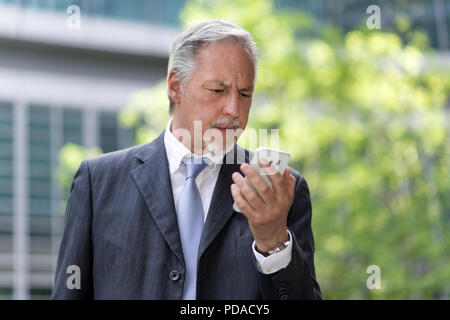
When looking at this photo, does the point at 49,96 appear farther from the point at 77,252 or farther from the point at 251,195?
the point at 251,195

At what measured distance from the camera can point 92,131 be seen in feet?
64.8

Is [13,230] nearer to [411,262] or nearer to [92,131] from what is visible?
[92,131]

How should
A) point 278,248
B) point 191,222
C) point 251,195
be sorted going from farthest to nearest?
point 191,222 < point 278,248 < point 251,195

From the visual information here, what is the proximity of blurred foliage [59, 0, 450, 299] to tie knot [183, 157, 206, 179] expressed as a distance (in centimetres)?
990

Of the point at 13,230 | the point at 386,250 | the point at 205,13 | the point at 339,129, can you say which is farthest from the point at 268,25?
the point at 13,230

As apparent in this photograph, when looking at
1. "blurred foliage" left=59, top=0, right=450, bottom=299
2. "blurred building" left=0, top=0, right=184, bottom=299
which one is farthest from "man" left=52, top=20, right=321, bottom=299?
"blurred building" left=0, top=0, right=184, bottom=299

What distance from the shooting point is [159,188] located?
255cm

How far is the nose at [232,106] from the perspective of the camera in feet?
7.98

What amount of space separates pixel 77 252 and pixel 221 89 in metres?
0.74

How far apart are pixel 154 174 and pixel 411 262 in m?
12.3

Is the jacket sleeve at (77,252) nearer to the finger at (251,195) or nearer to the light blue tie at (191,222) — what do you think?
the light blue tie at (191,222)

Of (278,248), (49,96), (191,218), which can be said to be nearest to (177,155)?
(191,218)

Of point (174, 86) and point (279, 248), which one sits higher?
point (174, 86)

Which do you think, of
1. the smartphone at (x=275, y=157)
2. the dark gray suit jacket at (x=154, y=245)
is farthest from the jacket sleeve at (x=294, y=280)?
the smartphone at (x=275, y=157)
